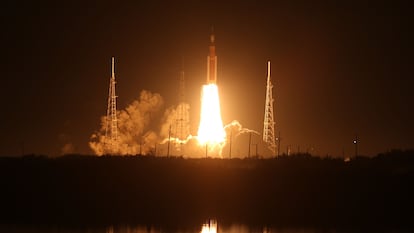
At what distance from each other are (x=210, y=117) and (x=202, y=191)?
35144 millimetres

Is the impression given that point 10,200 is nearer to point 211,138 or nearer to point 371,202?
point 371,202

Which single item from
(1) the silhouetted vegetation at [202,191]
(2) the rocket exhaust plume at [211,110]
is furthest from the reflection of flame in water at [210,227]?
(2) the rocket exhaust plume at [211,110]

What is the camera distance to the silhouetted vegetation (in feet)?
199

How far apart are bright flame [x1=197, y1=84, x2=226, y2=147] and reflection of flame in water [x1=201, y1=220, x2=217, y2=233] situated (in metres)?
40.1

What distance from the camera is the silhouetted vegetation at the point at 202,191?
199 ft

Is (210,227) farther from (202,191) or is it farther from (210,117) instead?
(210,117)

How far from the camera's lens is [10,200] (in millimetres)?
62156

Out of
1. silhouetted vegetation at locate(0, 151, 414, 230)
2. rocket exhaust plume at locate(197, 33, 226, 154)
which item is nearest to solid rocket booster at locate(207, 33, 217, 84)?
rocket exhaust plume at locate(197, 33, 226, 154)

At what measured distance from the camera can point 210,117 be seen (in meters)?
99.9

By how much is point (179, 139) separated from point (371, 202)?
3861 centimetres

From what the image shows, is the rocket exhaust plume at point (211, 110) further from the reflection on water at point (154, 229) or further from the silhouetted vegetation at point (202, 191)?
the reflection on water at point (154, 229)

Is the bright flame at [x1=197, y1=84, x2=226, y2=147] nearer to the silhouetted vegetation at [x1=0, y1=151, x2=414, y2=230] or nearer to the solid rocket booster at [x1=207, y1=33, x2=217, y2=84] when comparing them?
the solid rocket booster at [x1=207, y1=33, x2=217, y2=84]

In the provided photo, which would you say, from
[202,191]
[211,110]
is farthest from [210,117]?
[202,191]

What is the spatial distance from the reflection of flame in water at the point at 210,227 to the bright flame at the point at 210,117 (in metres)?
40.1
